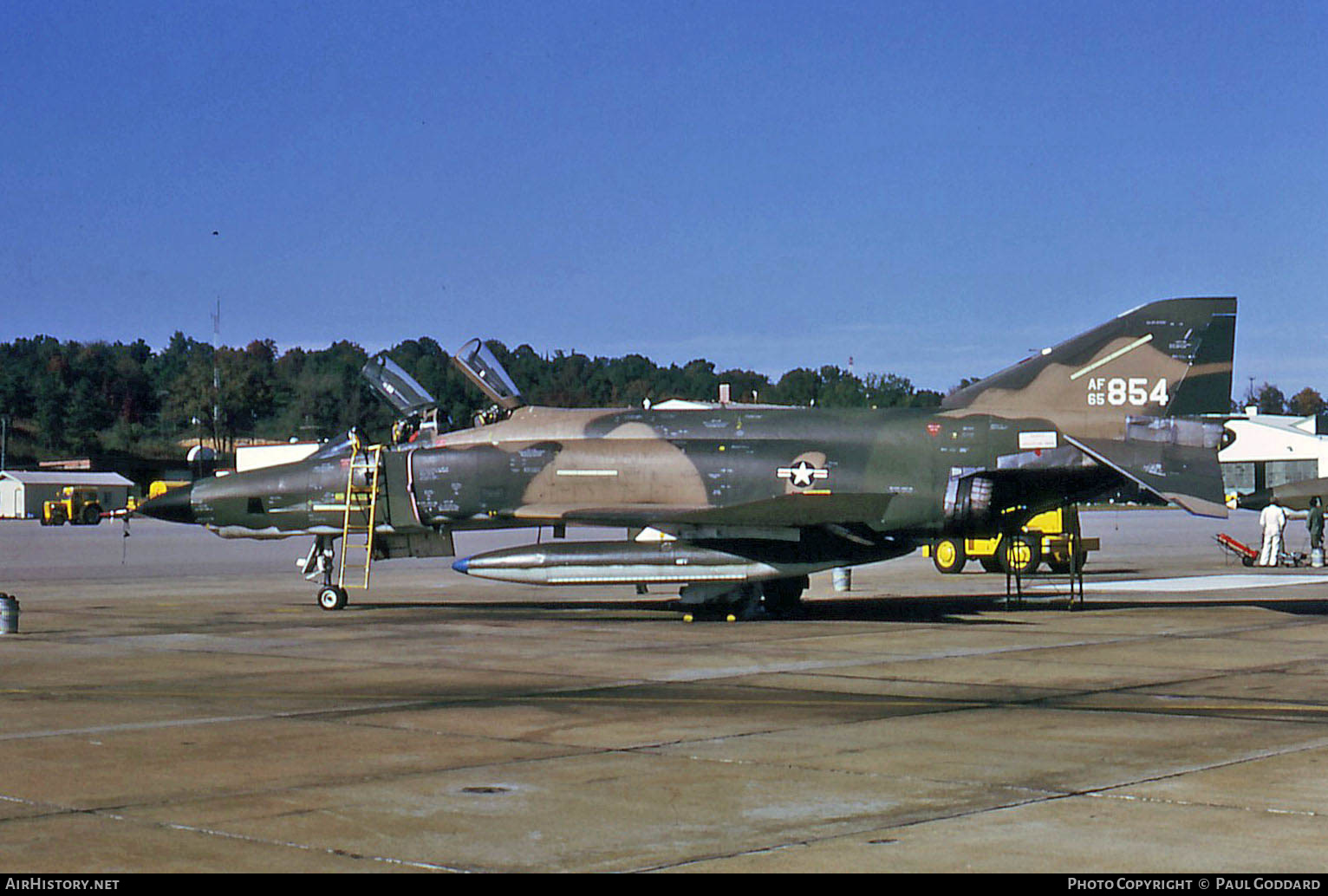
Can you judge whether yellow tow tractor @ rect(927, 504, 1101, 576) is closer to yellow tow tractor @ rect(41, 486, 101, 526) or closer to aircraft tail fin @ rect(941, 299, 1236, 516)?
aircraft tail fin @ rect(941, 299, 1236, 516)

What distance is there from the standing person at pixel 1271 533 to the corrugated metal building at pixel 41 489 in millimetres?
77261

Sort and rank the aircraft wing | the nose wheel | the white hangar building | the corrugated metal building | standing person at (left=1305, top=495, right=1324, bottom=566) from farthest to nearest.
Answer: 1. the corrugated metal building
2. the white hangar building
3. standing person at (left=1305, top=495, right=1324, bottom=566)
4. the nose wheel
5. the aircraft wing

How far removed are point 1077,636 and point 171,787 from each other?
485 inches

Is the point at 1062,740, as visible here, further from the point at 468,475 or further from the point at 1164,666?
the point at 468,475

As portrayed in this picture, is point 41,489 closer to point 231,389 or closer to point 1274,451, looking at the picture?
point 231,389

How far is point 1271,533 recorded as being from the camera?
34562 millimetres

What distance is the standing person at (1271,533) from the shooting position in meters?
34.3

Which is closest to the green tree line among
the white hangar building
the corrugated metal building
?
the corrugated metal building

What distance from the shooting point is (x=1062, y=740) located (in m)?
9.62

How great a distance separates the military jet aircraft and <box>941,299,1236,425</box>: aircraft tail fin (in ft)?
0.09

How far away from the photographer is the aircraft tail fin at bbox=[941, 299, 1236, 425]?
20.2 m

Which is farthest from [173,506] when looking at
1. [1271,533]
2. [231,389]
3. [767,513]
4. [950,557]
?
[231,389]

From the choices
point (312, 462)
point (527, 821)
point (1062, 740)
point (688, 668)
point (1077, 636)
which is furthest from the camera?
point (312, 462)
